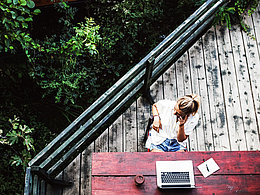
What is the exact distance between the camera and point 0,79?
416 cm

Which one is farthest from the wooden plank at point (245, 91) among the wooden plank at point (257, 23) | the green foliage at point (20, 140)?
the green foliage at point (20, 140)

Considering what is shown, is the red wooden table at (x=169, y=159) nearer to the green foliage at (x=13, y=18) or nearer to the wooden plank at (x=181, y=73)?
the wooden plank at (x=181, y=73)

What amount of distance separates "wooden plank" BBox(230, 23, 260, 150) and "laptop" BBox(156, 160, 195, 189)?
53.1 inches

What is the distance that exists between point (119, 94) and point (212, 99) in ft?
4.49

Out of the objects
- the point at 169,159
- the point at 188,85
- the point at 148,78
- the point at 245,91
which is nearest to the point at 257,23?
the point at 245,91

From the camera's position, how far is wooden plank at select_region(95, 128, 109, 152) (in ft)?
11.1

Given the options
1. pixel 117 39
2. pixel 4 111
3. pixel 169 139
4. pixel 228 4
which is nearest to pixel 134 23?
pixel 117 39

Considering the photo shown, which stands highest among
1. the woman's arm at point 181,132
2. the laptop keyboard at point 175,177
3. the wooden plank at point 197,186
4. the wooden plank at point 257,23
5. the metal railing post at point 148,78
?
the wooden plank at point 257,23

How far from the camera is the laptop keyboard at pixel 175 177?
2.36 metres

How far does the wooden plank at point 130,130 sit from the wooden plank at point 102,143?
244 mm

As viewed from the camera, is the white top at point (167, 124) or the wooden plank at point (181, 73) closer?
the white top at point (167, 124)

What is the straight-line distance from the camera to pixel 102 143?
11.1 feet

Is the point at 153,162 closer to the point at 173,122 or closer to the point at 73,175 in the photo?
the point at 173,122

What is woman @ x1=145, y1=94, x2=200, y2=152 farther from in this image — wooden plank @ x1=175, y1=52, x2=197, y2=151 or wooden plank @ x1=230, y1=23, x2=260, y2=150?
wooden plank @ x1=230, y1=23, x2=260, y2=150
